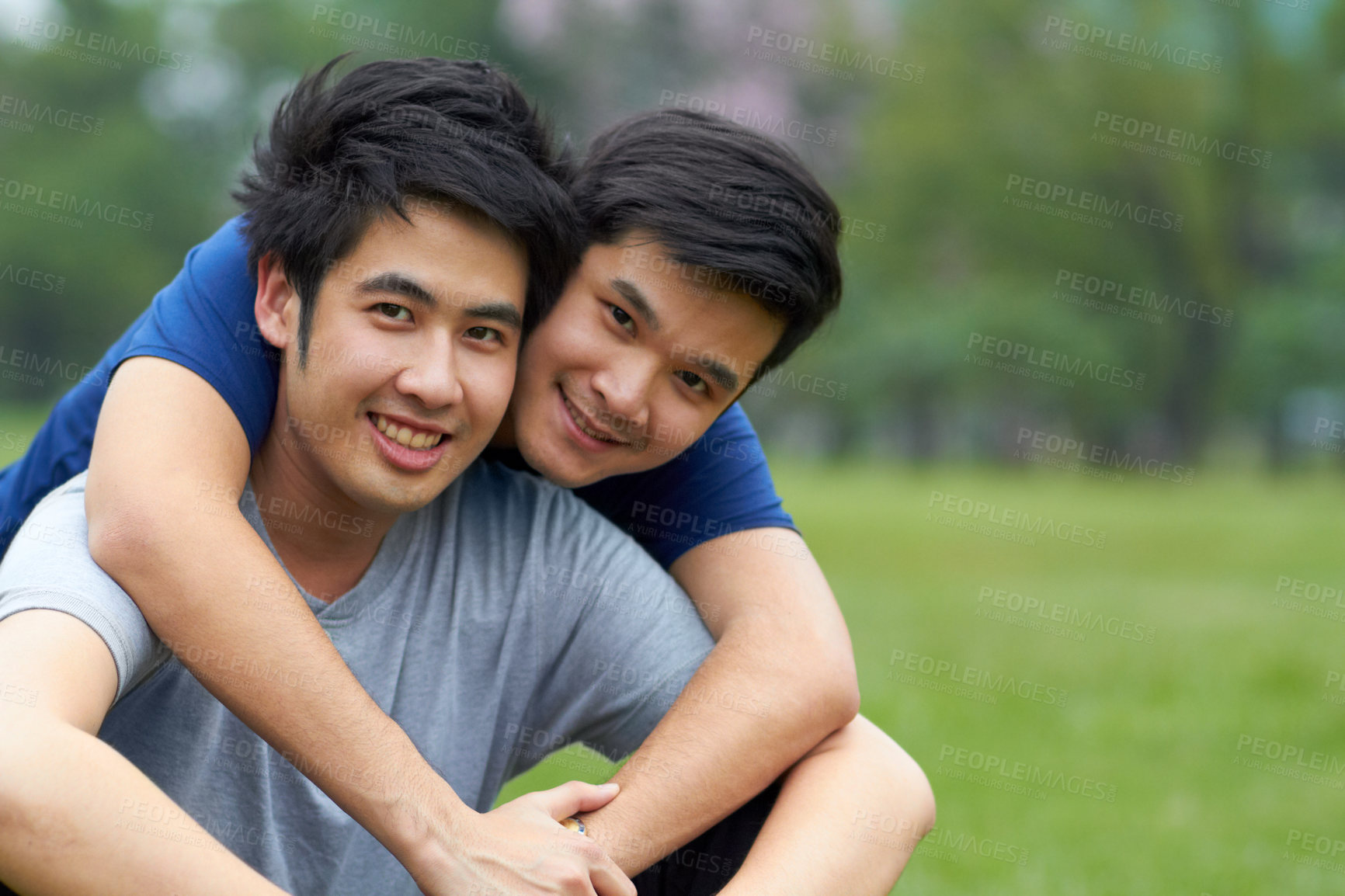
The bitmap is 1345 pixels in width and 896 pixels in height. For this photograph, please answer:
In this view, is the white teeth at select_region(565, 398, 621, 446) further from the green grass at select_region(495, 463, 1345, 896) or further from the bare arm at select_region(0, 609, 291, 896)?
the green grass at select_region(495, 463, 1345, 896)

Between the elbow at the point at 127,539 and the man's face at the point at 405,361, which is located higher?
the man's face at the point at 405,361

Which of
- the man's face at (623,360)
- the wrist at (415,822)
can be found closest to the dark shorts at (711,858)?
the wrist at (415,822)

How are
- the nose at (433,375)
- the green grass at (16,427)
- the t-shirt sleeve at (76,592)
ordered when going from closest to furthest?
1. the t-shirt sleeve at (76,592)
2. the nose at (433,375)
3. the green grass at (16,427)

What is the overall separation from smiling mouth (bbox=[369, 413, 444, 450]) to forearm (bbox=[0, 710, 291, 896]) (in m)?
0.85

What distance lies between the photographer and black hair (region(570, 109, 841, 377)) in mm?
2918

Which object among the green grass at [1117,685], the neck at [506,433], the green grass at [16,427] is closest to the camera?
the neck at [506,433]

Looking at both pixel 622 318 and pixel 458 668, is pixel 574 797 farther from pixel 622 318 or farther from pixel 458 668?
pixel 622 318

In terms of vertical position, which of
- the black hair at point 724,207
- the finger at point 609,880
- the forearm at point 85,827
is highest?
the black hair at point 724,207

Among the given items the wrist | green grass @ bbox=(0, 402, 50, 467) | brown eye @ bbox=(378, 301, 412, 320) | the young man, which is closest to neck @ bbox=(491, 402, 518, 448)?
the young man

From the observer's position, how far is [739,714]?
2699 mm

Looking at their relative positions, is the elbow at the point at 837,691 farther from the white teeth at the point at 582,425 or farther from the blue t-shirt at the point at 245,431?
the white teeth at the point at 582,425

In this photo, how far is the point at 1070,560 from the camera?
37.2ft

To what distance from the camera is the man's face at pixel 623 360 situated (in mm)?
2916

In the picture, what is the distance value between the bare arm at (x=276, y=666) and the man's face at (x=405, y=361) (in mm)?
306
